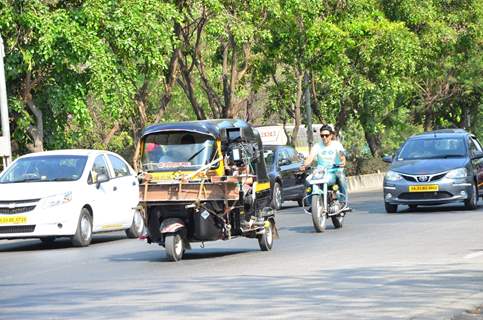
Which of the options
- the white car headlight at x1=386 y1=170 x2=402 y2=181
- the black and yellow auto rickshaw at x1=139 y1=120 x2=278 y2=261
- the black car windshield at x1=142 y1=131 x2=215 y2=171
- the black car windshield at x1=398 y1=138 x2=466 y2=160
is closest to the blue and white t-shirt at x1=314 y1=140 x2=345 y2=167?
the black and yellow auto rickshaw at x1=139 y1=120 x2=278 y2=261

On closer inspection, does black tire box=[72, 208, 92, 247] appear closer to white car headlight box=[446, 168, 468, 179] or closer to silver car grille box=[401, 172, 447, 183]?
silver car grille box=[401, 172, 447, 183]

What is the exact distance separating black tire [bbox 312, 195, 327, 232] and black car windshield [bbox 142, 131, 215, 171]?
15.0ft

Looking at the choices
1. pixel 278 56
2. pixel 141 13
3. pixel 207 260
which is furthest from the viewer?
pixel 278 56

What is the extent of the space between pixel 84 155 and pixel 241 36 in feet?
60.0

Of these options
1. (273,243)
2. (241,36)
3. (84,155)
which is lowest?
(273,243)

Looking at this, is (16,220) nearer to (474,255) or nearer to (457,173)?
(474,255)

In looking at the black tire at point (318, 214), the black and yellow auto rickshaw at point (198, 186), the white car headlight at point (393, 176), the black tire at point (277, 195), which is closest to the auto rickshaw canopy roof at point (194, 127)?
the black and yellow auto rickshaw at point (198, 186)

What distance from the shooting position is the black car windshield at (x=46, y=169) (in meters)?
23.1

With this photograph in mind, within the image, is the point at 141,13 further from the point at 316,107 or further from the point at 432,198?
the point at 316,107

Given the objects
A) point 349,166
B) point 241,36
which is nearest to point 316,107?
point 349,166

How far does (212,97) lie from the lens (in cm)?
4650

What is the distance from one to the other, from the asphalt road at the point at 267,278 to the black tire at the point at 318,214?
21 cm

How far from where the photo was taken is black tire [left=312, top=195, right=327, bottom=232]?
75.1 ft

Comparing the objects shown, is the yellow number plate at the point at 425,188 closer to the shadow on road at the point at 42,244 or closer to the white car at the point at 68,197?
the white car at the point at 68,197
